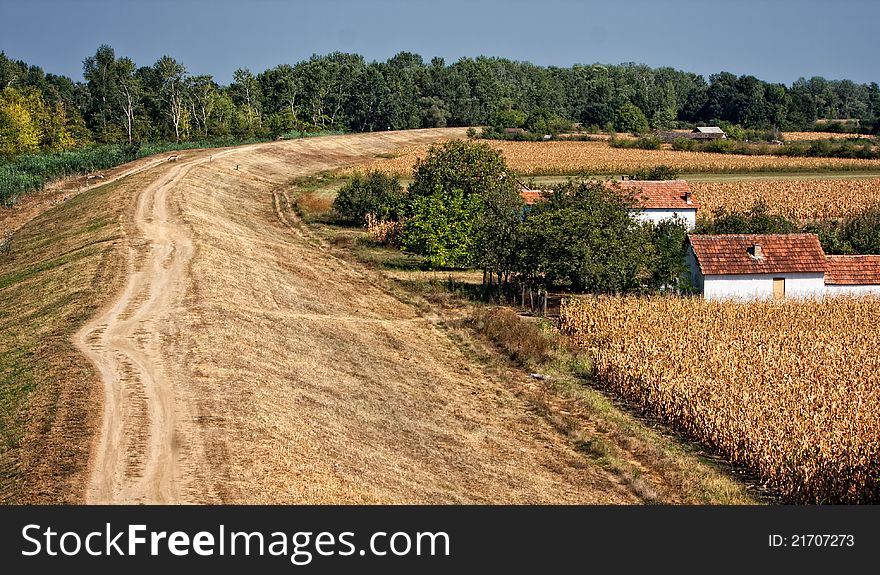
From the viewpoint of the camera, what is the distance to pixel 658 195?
61969 millimetres

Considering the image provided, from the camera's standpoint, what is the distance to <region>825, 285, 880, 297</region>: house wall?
45.8 meters

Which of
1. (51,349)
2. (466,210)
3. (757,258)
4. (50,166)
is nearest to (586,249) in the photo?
(757,258)

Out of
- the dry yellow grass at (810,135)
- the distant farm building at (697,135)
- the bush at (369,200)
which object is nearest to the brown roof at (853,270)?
the bush at (369,200)

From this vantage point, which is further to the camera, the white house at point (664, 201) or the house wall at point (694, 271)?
the white house at point (664, 201)

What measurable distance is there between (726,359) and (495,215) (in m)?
18.6

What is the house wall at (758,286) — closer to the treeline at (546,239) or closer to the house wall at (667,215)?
the treeline at (546,239)

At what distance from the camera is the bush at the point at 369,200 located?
6844 cm

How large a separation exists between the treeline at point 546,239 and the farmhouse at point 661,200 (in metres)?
6.19

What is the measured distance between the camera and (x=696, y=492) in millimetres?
24219

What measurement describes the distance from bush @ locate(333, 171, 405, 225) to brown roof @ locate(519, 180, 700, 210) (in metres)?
9.83

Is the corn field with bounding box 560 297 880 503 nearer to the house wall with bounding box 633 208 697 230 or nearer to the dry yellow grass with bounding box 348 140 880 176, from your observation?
the house wall with bounding box 633 208 697 230

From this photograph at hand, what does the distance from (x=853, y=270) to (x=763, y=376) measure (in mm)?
17936

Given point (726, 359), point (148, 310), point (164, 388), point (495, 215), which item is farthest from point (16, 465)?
point (495, 215)

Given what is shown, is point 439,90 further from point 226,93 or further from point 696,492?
point 696,492
